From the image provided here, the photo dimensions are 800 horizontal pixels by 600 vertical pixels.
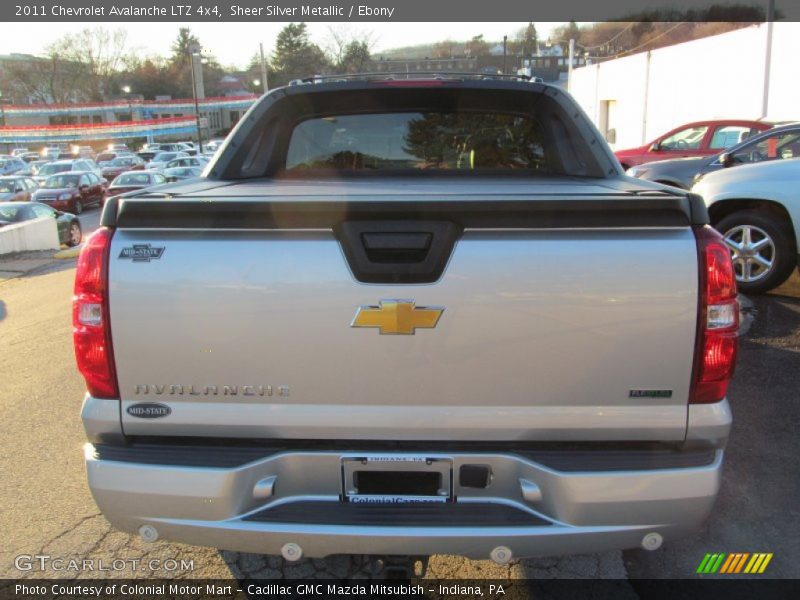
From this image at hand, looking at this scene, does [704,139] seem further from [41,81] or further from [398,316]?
[41,81]

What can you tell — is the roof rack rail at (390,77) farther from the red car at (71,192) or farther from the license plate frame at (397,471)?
the red car at (71,192)

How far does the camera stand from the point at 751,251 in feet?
21.5

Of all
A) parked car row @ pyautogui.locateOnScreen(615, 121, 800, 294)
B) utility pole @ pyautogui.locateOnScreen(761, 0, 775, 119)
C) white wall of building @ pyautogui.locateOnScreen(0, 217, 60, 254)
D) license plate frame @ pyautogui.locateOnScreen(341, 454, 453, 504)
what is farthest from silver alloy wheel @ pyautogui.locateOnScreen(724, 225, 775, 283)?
utility pole @ pyautogui.locateOnScreen(761, 0, 775, 119)

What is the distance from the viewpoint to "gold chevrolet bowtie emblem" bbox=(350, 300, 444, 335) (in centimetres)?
197

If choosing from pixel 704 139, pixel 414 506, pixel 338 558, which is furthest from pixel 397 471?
pixel 704 139

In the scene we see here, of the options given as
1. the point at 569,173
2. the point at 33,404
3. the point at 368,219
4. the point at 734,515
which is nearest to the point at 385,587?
the point at 368,219

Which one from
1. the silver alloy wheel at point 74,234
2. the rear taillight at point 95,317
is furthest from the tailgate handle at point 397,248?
the silver alloy wheel at point 74,234

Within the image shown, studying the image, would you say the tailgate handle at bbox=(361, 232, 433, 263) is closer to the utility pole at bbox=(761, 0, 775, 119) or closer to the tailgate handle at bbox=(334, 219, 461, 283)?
the tailgate handle at bbox=(334, 219, 461, 283)

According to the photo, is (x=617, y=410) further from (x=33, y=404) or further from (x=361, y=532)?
(x=33, y=404)

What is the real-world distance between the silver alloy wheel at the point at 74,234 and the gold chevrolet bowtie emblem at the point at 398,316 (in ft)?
55.1

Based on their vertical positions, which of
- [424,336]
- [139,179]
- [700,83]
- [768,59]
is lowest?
[139,179]

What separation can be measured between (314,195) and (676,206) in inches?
46.4

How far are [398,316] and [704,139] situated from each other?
13.5m

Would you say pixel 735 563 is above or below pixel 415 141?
below
